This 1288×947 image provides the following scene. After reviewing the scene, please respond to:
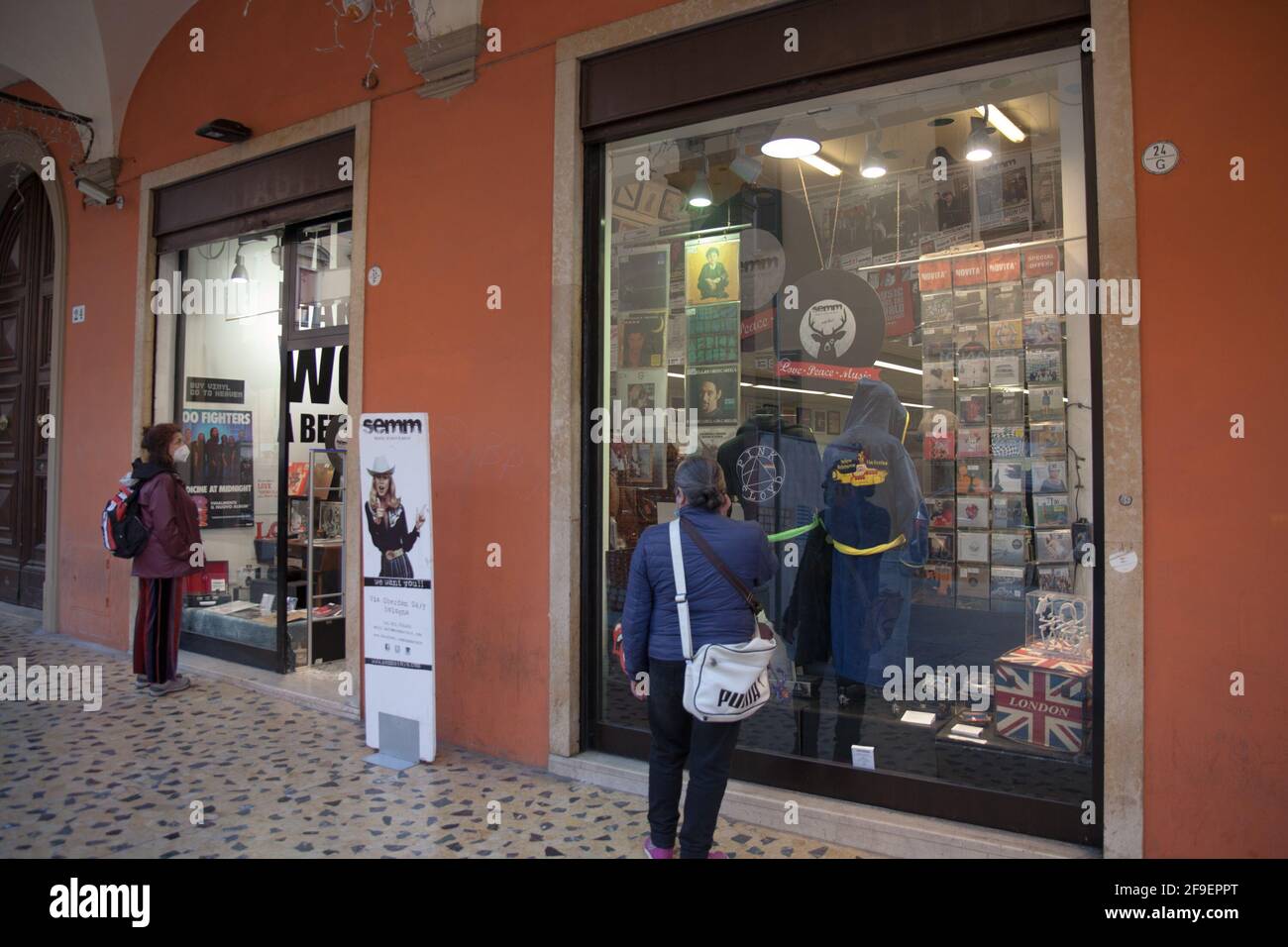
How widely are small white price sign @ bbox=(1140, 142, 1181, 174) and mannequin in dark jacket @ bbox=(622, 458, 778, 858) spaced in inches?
74.1

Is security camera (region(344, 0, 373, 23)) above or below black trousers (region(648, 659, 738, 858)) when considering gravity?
above

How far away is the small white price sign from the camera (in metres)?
3.06

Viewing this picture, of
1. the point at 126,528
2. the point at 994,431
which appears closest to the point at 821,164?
the point at 994,431

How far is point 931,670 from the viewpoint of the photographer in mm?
3945

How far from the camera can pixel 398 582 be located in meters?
4.48

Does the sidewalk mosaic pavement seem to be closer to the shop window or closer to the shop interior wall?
the shop interior wall

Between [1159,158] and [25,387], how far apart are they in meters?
9.69

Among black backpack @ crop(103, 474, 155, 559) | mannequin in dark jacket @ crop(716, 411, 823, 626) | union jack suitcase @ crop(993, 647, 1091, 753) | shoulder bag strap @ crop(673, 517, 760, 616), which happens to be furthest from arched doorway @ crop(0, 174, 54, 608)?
union jack suitcase @ crop(993, 647, 1091, 753)

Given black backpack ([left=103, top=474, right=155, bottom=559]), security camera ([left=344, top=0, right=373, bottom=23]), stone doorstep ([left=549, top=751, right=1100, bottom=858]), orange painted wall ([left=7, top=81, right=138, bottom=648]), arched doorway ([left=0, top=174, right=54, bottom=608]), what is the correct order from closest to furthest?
1. stone doorstep ([left=549, top=751, right=1100, bottom=858])
2. security camera ([left=344, top=0, right=373, bottom=23])
3. black backpack ([left=103, top=474, right=155, bottom=559])
4. orange painted wall ([left=7, top=81, right=138, bottom=648])
5. arched doorway ([left=0, top=174, right=54, bottom=608])

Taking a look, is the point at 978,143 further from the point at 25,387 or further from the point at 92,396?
the point at 25,387

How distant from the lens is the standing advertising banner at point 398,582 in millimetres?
4398
